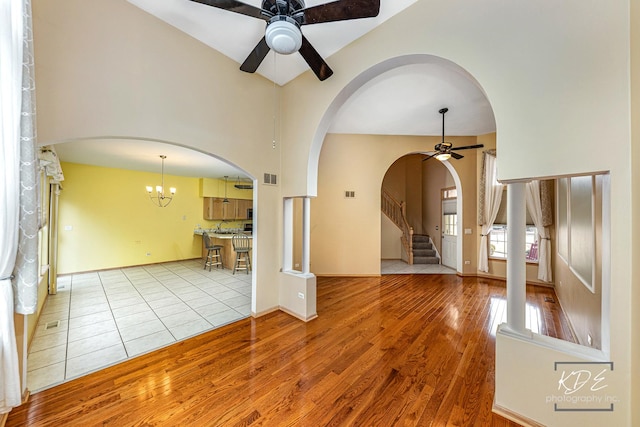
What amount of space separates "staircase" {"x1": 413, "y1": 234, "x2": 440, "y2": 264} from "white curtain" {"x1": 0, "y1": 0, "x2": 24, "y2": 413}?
7578mm

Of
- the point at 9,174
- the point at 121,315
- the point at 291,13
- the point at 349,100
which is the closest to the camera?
the point at 9,174

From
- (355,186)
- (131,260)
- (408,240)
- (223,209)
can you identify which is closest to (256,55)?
(355,186)

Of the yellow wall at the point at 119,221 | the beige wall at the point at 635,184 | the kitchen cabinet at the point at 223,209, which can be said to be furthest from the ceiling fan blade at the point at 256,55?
the kitchen cabinet at the point at 223,209

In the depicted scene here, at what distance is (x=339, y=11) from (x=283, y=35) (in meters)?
0.50

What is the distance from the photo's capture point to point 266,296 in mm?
3453

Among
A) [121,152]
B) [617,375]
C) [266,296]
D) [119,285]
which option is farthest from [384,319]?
[121,152]

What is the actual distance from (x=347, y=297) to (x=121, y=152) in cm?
571

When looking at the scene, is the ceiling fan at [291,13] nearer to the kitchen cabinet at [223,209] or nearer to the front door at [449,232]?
the front door at [449,232]

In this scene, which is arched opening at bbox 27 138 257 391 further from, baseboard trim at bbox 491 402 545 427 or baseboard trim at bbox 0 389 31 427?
baseboard trim at bbox 491 402 545 427

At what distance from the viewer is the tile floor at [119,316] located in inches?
93.4

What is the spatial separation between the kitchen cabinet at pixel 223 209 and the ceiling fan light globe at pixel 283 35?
7.52 metres

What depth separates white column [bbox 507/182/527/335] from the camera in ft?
5.76

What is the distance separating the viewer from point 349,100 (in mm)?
3879

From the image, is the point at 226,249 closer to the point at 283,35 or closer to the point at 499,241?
the point at 283,35
